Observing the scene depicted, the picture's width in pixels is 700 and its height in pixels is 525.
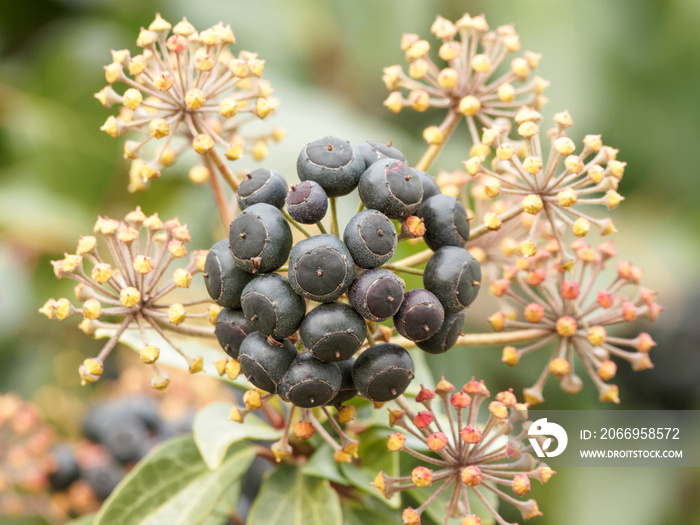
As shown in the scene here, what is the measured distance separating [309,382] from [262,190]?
1.34 feet

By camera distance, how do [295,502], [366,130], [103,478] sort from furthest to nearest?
[366,130] < [103,478] < [295,502]

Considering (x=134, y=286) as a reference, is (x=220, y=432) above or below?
below

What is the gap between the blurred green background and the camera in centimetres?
329

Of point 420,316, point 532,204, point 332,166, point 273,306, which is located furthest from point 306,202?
point 532,204

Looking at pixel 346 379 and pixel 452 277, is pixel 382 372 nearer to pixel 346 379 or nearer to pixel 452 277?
pixel 346 379

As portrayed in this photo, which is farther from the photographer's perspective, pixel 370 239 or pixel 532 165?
pixel 532 165

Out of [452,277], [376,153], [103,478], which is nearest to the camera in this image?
[452,277]

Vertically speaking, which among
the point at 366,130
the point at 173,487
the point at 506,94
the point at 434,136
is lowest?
the point at 173,487

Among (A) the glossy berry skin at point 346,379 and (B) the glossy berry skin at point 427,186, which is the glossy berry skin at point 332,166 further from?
(A) the glossy berry skin at point 346,379

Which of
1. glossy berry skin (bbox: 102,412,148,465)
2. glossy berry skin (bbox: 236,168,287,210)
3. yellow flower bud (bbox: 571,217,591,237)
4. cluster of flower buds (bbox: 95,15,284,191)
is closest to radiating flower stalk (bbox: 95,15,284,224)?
cluster of flower buds (bbox: 95,15,284,191)

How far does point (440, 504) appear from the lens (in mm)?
1843

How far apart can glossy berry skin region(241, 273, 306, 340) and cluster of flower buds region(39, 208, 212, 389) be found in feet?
0.72

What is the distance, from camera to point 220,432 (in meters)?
1.73

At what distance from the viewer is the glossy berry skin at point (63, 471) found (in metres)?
2.33
